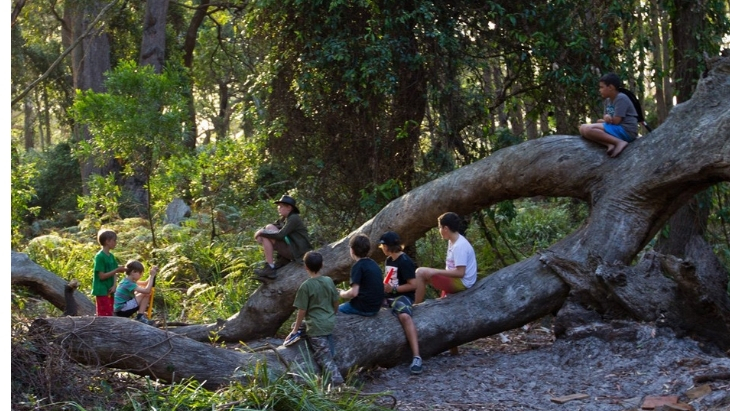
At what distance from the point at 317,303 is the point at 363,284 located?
0.83m

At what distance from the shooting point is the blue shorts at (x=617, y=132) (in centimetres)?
916

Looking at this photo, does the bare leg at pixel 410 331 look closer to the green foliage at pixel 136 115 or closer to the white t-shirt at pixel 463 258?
the white t-shirt at pixel 463 258

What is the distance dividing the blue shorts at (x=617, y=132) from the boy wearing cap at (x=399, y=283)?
256cm

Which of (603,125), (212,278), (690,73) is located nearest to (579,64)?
(690,73)

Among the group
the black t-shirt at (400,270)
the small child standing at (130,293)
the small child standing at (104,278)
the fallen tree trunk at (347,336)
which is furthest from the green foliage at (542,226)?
the small child standing at (104,278)

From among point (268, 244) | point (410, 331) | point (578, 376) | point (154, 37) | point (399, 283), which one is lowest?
point (578, 376)

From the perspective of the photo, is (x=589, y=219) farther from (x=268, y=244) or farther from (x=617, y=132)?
(x=268, y=244)

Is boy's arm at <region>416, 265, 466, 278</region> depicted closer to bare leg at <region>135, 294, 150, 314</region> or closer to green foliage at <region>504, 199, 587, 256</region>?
bare leg at <region>135, 294, 150, 314</region>

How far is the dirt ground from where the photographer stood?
7.16 metres

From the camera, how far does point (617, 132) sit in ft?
30.1

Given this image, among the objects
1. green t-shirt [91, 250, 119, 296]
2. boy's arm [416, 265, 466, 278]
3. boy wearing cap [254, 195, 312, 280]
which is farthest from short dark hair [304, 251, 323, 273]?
green t-shirt [91, 250, 119, 296]

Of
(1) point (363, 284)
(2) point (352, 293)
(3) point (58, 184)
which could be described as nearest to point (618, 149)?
(1) point (363, 284)

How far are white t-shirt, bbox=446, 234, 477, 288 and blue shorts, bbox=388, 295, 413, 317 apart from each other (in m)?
0.63

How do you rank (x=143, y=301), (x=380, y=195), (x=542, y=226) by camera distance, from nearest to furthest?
(x=143, y=301) → (x=380, y=195) → (x=542, y=226)
